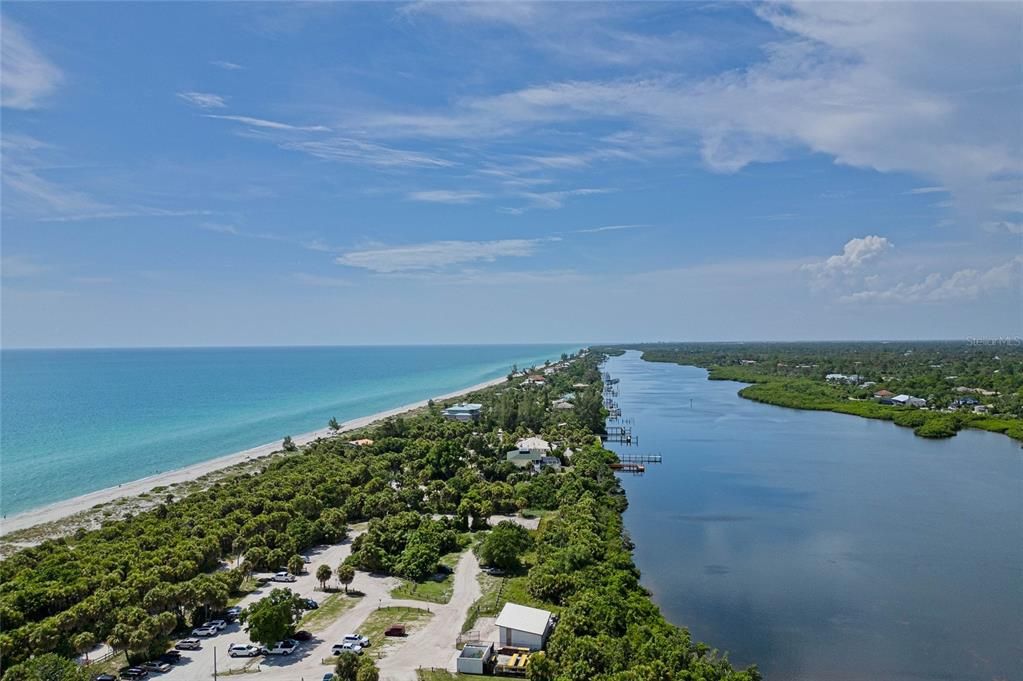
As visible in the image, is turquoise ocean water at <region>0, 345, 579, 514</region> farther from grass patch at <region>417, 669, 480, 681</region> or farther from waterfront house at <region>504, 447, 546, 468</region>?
grass patch at <region>417, 669, 480, 681</region>

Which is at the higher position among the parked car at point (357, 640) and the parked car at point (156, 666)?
the parked car at point (357, 640)

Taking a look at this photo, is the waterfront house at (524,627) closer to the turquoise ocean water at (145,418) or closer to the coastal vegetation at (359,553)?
the coastal vegetation at (359,553)

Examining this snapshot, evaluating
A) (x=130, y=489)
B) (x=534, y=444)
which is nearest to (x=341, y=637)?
(x=130, y=489)

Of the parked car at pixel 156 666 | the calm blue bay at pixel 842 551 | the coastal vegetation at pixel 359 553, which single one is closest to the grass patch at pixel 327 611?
the coastal vegetation at pixel 359 553

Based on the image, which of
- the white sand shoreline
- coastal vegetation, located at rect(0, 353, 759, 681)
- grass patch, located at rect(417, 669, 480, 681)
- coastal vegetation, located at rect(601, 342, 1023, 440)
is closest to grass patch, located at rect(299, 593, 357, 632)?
coastal vegetation, located at rect(0, 353, 759, 681)

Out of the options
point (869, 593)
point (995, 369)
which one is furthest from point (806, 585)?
point (995, 369)

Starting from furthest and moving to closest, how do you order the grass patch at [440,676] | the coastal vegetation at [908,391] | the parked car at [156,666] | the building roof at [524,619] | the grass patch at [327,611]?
1. the coastal vegetation at [908,391]
2. the grass patch at [327,611]
3. the building roof at [524,619]
4. the parked car at [156,666]
5. the grass patch at [440,676]

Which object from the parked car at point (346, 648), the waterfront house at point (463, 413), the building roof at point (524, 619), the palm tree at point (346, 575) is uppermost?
the waterfront house at point (463, 413)

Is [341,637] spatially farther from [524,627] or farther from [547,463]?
[547,463]
